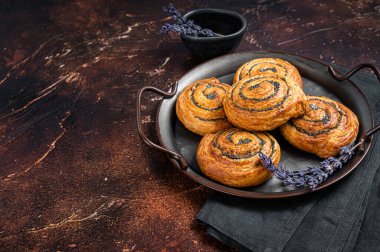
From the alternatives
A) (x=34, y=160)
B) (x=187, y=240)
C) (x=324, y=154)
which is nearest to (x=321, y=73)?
(x=324, y=154)

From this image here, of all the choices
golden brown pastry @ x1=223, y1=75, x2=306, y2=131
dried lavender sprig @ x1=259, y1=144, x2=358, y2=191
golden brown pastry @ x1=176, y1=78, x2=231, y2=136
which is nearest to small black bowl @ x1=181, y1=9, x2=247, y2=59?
golden brown pastry @ x1=176, y1=78, x2=231, y2=136

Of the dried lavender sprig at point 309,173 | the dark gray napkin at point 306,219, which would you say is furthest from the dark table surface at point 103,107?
the dried lavender sprig at point 309,173

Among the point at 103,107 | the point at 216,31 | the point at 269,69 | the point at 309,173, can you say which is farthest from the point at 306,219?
the point at 216,31

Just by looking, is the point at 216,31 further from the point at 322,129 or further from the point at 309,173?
the point at 309,173

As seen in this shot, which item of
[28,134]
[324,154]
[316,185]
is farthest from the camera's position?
[28,134]

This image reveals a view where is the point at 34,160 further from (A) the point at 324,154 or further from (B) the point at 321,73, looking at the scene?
(B) the point at 321,73

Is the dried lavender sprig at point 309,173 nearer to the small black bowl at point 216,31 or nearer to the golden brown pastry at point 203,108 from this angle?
the golden brown pastry at point 203,108
